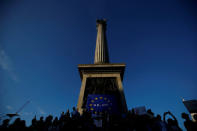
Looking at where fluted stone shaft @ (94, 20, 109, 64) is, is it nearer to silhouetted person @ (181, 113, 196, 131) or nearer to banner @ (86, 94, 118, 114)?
banner @ (86, 94, 118, 114)

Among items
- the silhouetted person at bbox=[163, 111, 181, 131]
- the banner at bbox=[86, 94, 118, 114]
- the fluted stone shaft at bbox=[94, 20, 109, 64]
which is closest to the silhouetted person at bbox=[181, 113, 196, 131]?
the silhouetted person at bbox=[163, 111, 181, 131]

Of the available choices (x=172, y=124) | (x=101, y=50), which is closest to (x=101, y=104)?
(x=172, y=124)

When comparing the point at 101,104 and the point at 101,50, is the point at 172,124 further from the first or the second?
the point at 101,50

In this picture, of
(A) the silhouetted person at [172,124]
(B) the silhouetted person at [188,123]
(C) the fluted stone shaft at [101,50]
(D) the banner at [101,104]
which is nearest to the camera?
(B) the silhouetted person at [188,123]

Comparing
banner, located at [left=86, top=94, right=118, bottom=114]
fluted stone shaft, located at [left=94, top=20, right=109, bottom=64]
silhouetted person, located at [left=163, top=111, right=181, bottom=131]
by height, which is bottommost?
silhouetted person, located at [left=163, top=111, right=181, bottom=131]

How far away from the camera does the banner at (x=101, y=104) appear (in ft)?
35.3

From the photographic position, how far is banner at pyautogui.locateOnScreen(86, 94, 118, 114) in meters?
10.8

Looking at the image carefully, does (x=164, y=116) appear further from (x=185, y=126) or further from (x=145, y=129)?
(x=145, y=129)

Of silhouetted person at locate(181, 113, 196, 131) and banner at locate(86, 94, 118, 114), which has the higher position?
banner at locate(86, 94, 118, 114)

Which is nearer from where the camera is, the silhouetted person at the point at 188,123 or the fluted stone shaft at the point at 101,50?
the silhouetted person at the point at 188,123

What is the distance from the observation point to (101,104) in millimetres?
11172

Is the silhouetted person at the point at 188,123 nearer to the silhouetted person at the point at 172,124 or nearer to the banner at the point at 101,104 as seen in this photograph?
the silhouetted person at the point at 172,124

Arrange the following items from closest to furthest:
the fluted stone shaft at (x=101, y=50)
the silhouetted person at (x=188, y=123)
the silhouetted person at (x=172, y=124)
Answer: the silhouetted person at (x=188, y=123), the silhouetted person at (x=172, y=124), the fluted stone shaft at (x=101, y=50)

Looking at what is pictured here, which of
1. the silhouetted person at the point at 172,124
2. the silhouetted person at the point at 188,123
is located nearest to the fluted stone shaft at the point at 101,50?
the silhouetted person at the point at 172,124
